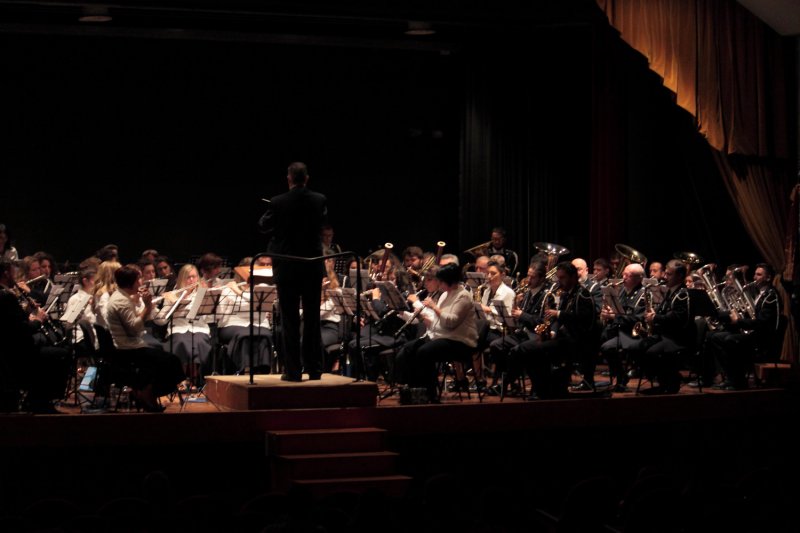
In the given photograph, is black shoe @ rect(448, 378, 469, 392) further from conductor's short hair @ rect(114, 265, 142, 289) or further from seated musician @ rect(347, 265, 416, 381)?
conductor's short hair @ rect(114, 265, 142, 289)

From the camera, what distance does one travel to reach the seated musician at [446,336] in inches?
356

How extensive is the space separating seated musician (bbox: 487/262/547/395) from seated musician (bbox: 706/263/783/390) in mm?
1819

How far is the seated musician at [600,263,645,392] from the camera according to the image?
33.2 ft

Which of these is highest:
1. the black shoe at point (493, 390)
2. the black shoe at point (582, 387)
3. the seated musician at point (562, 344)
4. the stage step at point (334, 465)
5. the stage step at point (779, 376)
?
the seated musician at point (562, 344)

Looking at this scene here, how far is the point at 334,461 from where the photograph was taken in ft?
25.0

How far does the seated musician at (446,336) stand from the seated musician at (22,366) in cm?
283

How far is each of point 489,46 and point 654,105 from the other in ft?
7.77

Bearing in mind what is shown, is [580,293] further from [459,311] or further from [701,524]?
[701,524]

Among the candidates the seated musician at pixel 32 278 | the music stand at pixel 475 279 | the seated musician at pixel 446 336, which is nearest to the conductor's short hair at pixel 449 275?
the seated musician at pixel 446 336

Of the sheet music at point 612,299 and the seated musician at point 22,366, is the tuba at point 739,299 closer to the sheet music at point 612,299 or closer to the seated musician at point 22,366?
the sheet music at point 612,299

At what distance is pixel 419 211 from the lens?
52.7 feet

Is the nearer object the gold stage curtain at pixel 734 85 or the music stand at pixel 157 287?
the music stand at pixel 157 287

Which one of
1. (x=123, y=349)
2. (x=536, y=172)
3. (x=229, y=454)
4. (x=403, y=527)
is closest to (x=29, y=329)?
(x=123, y=349)

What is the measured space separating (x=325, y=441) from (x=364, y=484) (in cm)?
47
